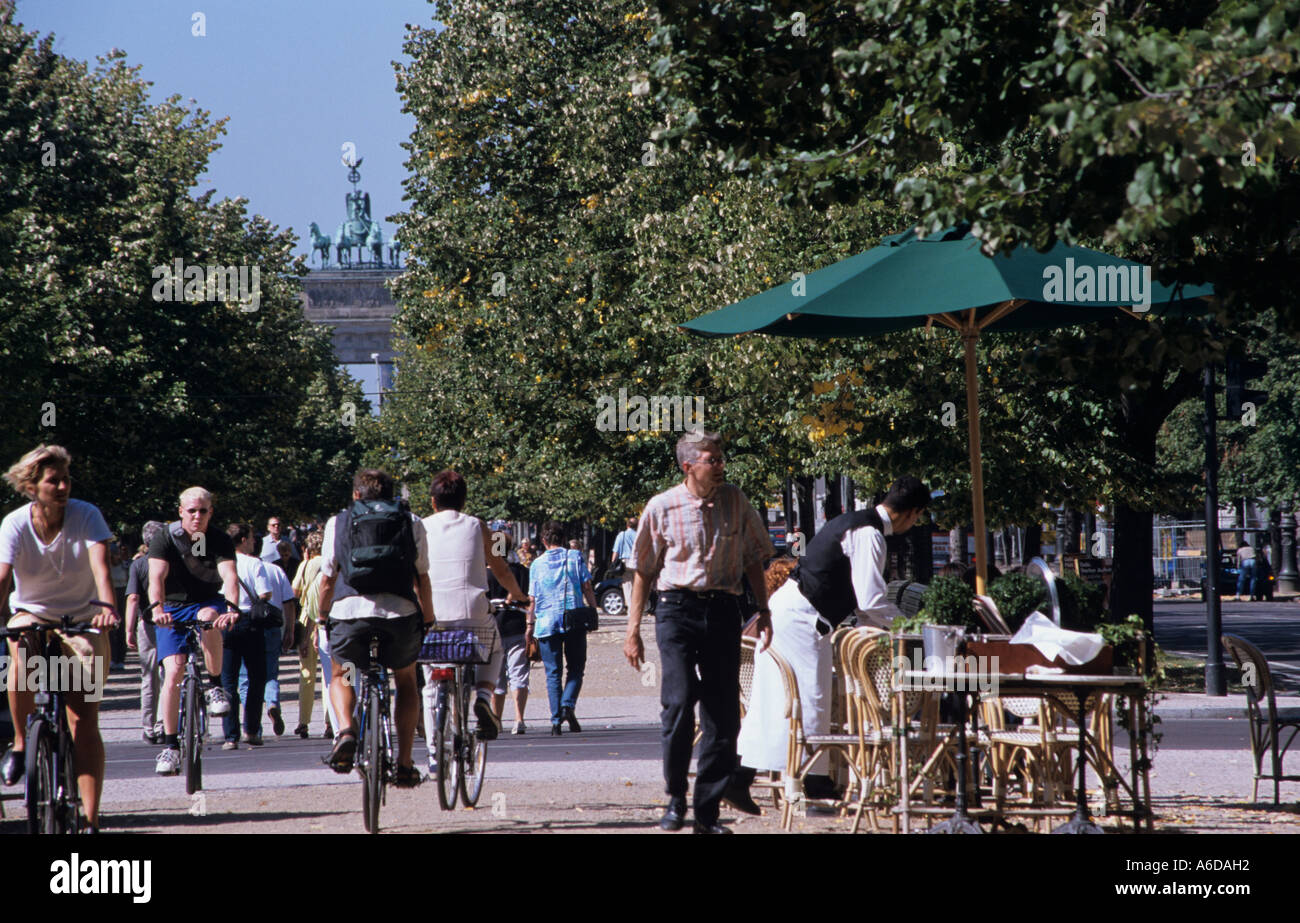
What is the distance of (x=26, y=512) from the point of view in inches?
294

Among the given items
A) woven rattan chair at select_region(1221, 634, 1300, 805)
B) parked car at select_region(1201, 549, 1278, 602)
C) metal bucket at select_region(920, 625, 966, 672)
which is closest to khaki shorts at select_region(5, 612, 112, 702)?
metal bucket at select_region(920, 625, 966, 672)

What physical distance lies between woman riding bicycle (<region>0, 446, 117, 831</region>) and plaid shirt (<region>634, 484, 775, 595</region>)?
2.55 m

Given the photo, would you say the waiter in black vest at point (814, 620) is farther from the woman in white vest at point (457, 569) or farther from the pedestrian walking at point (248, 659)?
the pedestrian walking at point (248, 659)

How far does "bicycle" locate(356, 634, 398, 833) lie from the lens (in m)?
8.11

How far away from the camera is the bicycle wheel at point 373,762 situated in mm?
8086

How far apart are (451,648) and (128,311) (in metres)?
25.0

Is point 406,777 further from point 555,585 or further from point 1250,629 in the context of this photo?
point 1250,629

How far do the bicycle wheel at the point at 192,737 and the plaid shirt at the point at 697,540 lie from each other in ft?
11.5

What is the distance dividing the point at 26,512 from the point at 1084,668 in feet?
15.7

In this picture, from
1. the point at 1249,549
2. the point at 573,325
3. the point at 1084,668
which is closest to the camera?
the point at 1084,668

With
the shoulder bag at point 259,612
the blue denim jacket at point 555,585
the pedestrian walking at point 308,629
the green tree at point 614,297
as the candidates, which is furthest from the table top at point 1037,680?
Answer: the green tree at point 614,297

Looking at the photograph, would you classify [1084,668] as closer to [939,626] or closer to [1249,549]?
[939,626]

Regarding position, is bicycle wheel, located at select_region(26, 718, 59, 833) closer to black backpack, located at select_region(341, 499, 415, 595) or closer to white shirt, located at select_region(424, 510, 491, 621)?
black backpack, located at select_region(341, 499, 415, 595)
